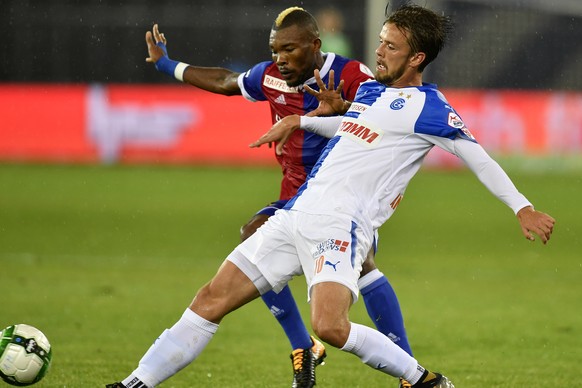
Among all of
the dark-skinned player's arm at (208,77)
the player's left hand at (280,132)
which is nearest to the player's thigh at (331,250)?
the player's left hand at (280,132)

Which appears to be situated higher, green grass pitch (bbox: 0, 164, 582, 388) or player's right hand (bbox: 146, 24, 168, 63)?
player's right hand (bbox: 146, 24, 168, 63)

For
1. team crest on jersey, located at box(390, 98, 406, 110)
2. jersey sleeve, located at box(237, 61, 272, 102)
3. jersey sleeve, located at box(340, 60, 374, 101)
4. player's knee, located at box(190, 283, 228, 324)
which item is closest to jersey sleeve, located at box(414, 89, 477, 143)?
team crest on jersey, located at box(390, 98, 406, 110)

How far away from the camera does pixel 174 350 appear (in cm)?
528

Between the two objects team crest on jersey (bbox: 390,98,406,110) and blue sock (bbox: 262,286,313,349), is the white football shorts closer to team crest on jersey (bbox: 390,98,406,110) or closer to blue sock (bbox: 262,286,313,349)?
team crest on jersey (bbox: 390,98,406,110)

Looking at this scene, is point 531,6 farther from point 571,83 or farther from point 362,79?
point 362,79

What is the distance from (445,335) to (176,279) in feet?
10.9

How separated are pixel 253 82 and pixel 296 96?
323 millimetres

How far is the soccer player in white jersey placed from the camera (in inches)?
204

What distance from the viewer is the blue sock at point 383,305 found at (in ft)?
20.0

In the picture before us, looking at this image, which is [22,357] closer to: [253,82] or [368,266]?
[368,266]

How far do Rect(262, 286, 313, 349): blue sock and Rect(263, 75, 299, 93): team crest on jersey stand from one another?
1.14m

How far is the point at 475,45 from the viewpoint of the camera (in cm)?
2655

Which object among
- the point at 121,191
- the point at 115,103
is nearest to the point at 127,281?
the point at 121,191

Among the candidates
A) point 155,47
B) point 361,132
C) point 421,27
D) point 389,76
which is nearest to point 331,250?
point 361,132
